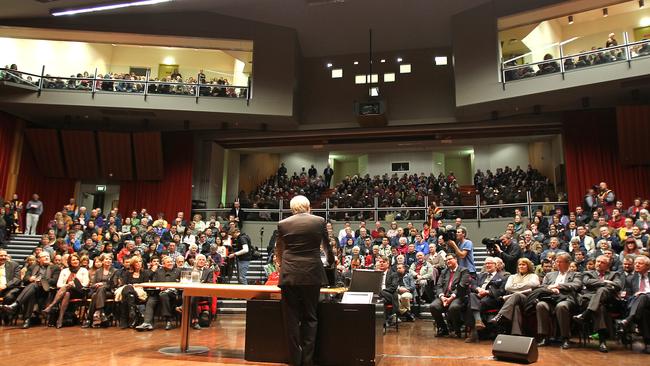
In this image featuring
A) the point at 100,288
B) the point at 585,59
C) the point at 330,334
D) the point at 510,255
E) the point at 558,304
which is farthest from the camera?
the point at 585,59

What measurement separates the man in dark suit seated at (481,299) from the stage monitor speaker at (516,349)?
1428 millimetres

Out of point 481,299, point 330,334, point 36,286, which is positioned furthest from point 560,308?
point 36,286

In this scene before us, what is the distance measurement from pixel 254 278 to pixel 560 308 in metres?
6.74

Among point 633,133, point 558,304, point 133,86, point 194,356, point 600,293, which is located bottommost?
point 194,356

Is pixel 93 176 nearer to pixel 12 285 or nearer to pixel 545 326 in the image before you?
pixel 12 285

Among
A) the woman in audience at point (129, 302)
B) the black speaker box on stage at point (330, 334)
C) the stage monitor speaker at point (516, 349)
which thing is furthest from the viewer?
the woman in audience at point (129, 302)

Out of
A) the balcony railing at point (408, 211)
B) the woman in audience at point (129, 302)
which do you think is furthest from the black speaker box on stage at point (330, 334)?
the balcony railing at point (408, 211)

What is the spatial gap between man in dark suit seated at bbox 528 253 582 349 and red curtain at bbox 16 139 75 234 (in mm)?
13946

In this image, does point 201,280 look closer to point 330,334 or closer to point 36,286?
point 36,286

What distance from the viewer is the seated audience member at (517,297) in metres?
5.63

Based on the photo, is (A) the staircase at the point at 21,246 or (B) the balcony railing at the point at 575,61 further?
(A) the staircase at the point at 21,246

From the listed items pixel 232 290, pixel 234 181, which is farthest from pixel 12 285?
pixel 234 181

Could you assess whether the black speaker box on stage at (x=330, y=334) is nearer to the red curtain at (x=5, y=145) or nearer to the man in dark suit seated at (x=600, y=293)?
the man in dark suit seated at (x=600, y=293)

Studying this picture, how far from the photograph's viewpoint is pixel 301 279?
3.73 metres
